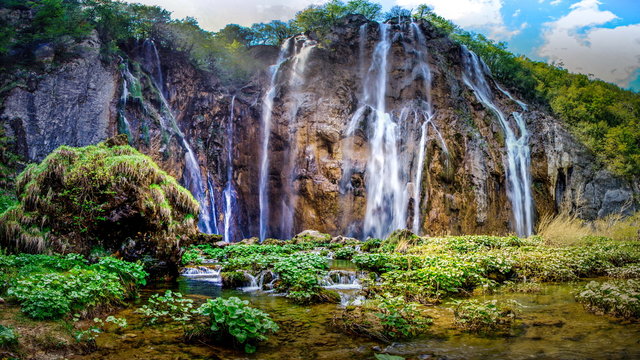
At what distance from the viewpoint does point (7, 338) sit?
3.15m

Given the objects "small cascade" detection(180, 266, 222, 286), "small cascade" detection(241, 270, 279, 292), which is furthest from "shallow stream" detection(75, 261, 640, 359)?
"small cascade" detection(180, 266, 222, 286)

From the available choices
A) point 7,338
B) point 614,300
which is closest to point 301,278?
point 7,338

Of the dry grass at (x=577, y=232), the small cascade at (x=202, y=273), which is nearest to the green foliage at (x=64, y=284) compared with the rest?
the small cascade at (x=202, y=273)

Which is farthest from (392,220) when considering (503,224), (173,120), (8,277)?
(8,277)

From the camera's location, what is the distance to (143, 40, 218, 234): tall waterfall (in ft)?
66.1

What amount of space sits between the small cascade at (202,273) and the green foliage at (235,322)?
4.67 metres

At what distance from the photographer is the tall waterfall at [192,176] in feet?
66.1

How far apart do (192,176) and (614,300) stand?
19.6 meters

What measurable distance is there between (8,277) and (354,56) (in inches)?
999

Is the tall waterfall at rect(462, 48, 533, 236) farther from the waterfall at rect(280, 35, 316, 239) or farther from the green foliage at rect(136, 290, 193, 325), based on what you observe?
the green foliage at rect(136, 290, 193, 325)

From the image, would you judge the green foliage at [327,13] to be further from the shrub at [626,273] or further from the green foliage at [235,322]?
the green foliage at [235,322]

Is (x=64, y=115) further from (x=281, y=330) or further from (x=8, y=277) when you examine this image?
(x=281, y=330)

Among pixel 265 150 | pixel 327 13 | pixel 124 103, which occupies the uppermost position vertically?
pixel 327 13

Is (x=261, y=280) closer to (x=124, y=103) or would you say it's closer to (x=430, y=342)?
(x=430, y=342)
